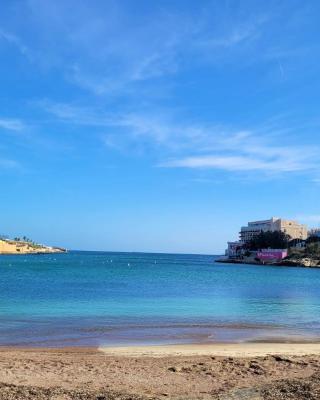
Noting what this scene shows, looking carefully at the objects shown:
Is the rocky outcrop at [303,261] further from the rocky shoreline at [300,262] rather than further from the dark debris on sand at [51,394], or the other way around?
the dark debris on sand at [51,394]

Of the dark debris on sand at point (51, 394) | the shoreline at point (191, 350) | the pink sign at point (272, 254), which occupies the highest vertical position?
the pink sign at point (272, 254)

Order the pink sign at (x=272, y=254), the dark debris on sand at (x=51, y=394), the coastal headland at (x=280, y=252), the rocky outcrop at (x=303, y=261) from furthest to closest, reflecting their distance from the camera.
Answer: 1. the pink sign at (x=272, y=254)
2. the coastal headland at (x=280, y=252)
3. the rocky outcrop at (x=303, y=261)
4. the dark debris on sand at (x=51, y=394)

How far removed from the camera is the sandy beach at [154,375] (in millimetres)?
8562

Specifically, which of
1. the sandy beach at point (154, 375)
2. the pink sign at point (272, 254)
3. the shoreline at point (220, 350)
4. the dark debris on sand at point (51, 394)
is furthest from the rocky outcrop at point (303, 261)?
the dark debris on sand at point (51, 394)

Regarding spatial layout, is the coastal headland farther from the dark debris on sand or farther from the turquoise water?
the dark debris on sand

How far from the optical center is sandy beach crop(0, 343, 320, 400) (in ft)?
28.1

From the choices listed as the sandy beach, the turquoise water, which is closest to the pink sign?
the turquoise water

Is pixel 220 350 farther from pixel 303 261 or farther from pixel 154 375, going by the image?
pixel 303 261

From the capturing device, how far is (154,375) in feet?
34.5

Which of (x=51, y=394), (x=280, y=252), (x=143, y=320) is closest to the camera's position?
(x=51, y=394)

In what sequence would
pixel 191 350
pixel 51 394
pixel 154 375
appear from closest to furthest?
pixel 51 394 → pixel 154 375 → pixel 191 350

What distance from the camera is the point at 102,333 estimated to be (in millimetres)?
18484

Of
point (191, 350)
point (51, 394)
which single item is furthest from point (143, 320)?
point (51, 394)

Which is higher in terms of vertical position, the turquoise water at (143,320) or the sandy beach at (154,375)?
the sandy beach at (154,375)
